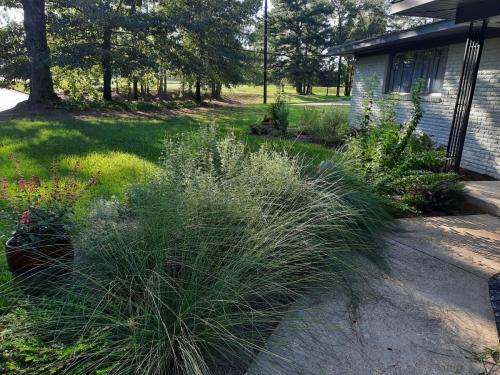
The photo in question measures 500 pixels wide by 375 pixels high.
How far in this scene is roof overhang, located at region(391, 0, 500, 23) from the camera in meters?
4.14

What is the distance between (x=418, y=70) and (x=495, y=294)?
23.8 feet

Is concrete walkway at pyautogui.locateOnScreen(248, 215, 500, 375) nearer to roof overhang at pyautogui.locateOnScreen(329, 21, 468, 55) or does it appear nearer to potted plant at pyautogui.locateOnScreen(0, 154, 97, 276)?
potted plant at pyautogui.locateOnScreen(0, 154, 97, 276)

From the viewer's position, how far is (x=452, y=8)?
4.62m

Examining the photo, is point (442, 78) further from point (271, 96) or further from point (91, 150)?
point (271, 96)

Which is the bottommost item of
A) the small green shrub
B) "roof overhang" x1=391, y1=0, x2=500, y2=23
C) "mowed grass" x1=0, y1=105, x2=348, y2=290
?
"mowed grass" x1=0, y1=105, x2=348, y2=290

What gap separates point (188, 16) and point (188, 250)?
45.7ft

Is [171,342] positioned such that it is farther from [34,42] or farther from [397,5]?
[34,42]

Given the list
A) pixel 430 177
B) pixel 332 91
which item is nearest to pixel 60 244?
pixel 430 177

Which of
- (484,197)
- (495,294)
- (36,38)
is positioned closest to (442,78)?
(484,197)

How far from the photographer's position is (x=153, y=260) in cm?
195

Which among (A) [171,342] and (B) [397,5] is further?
(B) [397,5]

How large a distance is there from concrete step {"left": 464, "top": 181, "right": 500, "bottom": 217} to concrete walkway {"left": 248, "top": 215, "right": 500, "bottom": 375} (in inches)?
52.0

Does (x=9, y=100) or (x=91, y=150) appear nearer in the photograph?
(x=91, y=150)

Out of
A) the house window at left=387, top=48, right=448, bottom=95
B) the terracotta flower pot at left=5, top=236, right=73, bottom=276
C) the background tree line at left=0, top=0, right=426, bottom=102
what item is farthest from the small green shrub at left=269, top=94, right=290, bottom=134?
the terracotta flower pot at left=5, top=236, right=73, bottom=276
